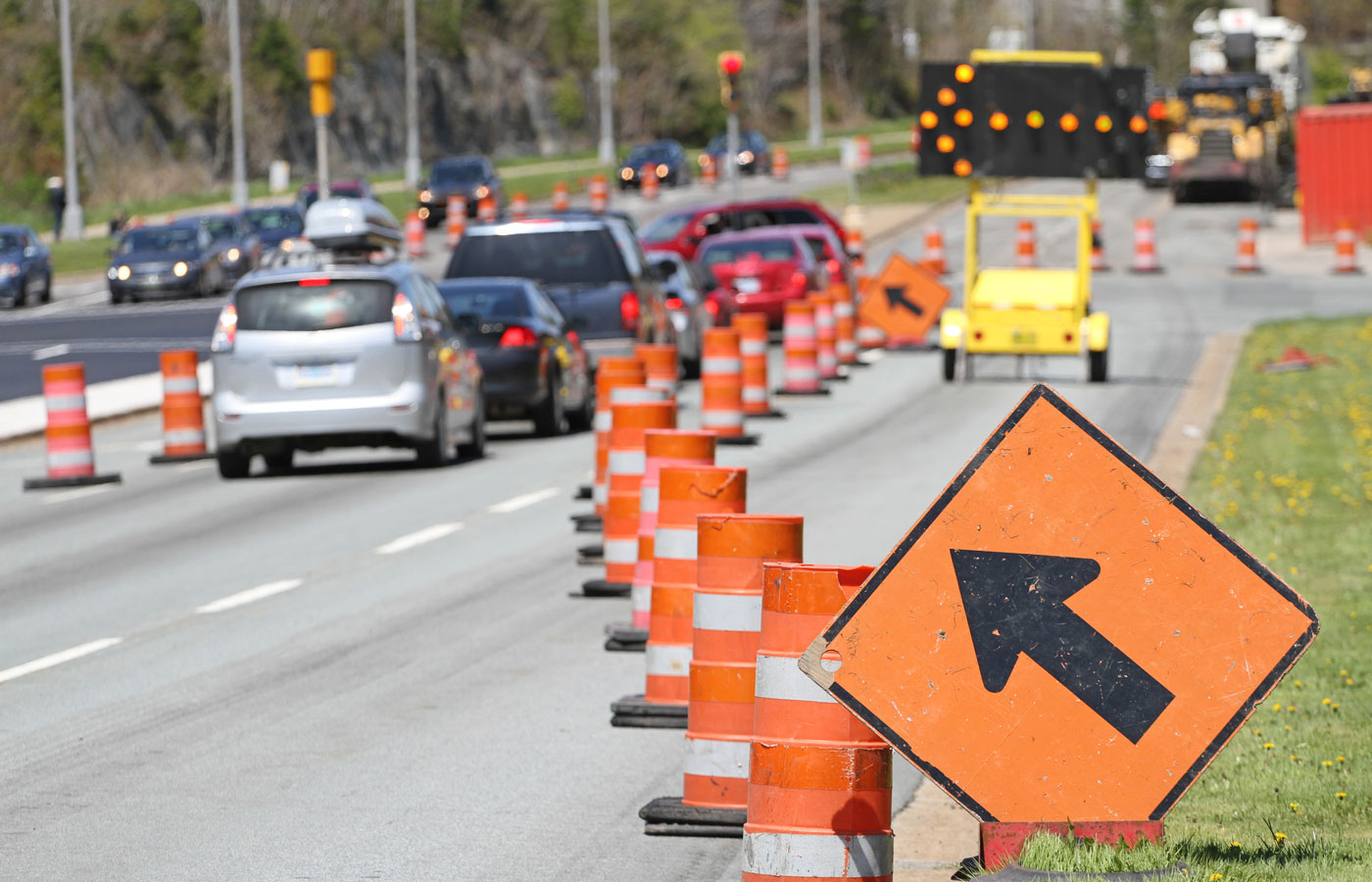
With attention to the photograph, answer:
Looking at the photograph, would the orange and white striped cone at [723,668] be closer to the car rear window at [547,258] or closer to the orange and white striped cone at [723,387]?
the orange and white striped cone at [723,387]

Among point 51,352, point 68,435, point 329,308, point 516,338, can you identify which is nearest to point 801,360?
point 516,338

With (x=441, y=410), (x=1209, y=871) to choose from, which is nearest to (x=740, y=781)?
(x=1209, y=871)

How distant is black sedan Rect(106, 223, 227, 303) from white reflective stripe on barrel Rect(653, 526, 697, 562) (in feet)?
123

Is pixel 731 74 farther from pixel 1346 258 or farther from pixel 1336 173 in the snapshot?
pixel 1336 173

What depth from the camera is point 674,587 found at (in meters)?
8.66

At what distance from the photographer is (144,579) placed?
13.2 meters

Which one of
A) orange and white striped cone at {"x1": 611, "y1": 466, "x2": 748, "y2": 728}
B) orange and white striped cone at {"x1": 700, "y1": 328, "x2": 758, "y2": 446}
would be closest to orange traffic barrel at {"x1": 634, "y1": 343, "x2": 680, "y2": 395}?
orange and white striped cone at {"x1": 700, "y1": 328, "x2": 758, "y2": 446}

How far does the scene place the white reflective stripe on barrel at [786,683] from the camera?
18.7 feet

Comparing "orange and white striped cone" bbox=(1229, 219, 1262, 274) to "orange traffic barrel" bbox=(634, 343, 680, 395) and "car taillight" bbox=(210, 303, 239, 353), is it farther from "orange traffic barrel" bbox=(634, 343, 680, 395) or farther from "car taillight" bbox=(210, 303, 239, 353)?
"car taillight" bbox=(210, 303, 239, 353)

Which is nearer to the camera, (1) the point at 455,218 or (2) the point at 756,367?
(2) the point at 756,367

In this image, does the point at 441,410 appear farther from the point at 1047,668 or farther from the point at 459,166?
the point at 459,166

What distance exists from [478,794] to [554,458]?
11.8m

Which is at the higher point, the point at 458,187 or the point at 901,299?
the point at 458,187

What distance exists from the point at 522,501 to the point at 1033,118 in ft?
31.8
